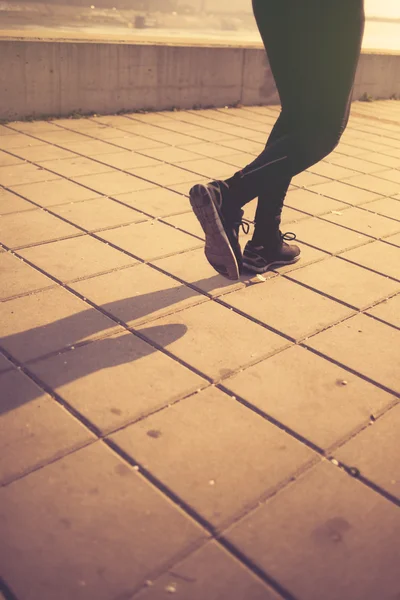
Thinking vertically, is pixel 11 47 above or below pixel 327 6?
below

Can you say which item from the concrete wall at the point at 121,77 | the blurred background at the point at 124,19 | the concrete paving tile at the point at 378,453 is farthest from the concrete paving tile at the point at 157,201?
the blurred background at the point at 124,19

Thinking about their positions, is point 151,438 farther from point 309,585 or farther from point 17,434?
point 309,585

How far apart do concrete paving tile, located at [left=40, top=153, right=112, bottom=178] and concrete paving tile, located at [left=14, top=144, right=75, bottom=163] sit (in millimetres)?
69

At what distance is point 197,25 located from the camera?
2876 inches

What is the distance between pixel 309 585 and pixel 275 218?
77.7 inches

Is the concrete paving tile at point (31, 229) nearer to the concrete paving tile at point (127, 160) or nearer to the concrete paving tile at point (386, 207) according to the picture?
the concrete paving tile at point (127, 160)

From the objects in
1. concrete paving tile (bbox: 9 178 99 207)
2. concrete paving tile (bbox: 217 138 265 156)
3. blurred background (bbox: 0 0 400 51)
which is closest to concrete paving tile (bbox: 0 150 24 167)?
concrete paving tile (bbox: 9 178 99 207)

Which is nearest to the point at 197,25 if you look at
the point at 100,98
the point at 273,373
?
the point at 100,98

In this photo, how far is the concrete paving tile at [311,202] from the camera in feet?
14.0

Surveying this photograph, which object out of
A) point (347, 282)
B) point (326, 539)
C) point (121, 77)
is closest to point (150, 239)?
point (347, 282)

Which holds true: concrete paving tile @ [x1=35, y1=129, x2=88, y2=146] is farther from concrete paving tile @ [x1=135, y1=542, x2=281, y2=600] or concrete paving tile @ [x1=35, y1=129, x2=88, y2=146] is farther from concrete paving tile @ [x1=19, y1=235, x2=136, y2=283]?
concrete paving tile @ [x1=135, y1=542, x2=281, y2=600]

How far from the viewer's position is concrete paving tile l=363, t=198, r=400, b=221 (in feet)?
14.1

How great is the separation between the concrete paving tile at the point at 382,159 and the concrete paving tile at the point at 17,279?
3.87 meters

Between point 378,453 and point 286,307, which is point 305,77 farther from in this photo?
point 378,453
